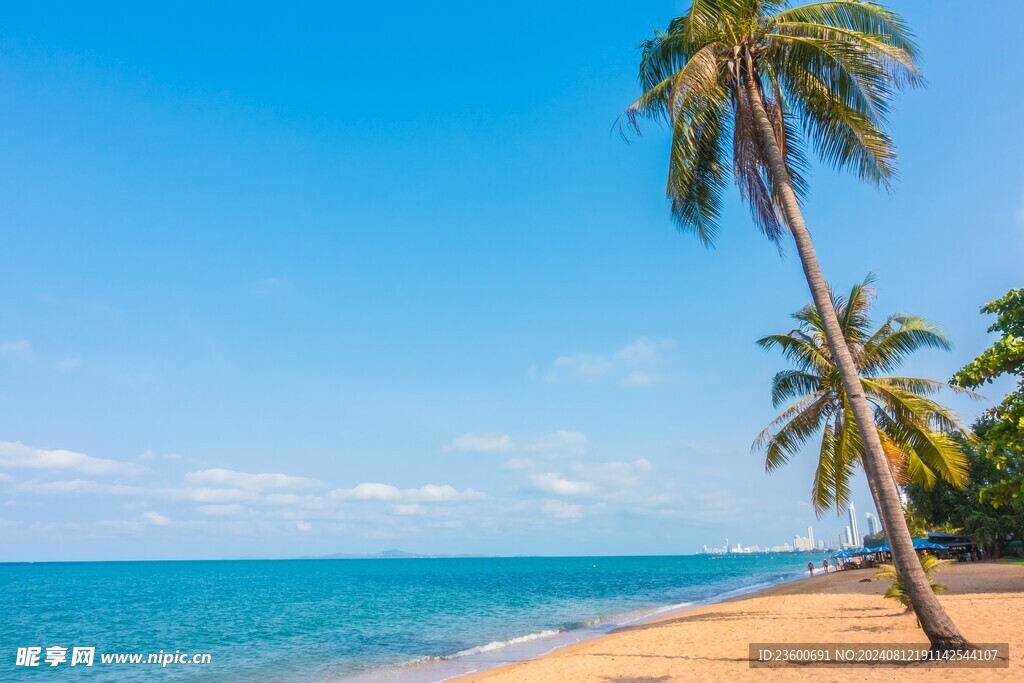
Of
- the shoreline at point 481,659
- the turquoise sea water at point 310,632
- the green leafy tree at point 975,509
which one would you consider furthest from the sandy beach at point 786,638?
the green leafy tree at point 975,509

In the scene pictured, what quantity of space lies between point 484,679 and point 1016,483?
13.6m

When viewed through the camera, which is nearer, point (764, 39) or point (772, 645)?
point (764, 39)

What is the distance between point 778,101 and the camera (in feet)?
40.0

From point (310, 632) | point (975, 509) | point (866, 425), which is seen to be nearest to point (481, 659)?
point (310, 632)

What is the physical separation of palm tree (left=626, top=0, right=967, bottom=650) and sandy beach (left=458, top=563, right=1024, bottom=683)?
304 centimetres

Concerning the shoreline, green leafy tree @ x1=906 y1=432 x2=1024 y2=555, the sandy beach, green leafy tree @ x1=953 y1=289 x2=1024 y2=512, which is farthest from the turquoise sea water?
green leafy tree @ x1=906 y1=432 x2=1024 y2=555

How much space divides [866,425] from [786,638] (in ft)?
24.9

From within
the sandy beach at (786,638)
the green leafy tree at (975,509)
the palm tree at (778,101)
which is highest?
the palm tree at (778,101)

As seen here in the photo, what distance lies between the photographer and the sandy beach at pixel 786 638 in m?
10.2

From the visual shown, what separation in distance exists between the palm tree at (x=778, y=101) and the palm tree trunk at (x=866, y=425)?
0.08 ft

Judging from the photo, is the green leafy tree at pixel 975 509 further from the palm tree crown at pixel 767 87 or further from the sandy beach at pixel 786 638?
the palm tree crown at pixel 767 87

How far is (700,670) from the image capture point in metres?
11.6

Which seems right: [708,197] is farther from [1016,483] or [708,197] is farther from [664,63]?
[1016,483]

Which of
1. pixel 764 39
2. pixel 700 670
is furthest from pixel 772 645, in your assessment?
pixel 764 39
